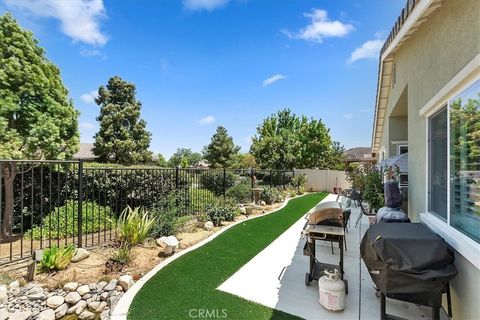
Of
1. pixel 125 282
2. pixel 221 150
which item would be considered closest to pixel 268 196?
pixel 125 282

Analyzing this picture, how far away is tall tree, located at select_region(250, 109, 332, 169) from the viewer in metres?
21.4

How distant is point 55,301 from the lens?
12.4ft

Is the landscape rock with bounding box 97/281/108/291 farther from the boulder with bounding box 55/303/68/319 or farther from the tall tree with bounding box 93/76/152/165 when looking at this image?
the tall tree with bounding box 93/76/152/165

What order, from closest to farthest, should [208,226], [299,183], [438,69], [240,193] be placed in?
[438,69] < [208,226] < [240,193] < [299,183]

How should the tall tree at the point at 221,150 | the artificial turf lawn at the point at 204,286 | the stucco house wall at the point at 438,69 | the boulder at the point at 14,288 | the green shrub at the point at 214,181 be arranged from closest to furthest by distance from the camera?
the stucco house wall at the point at 438,69
the artificial turf lawn at the point at 204,286
the boulder at the point at 14,288
the green shrub at the point at 214,181
the tall tree at the point at 221,150

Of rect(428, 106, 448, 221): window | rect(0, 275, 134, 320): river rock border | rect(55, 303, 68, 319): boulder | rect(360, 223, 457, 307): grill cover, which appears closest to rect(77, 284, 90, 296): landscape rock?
rect(0, 275, 134, 320): river rock border

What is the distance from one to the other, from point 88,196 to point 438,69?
31.7 feet

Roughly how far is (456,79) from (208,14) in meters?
8.97

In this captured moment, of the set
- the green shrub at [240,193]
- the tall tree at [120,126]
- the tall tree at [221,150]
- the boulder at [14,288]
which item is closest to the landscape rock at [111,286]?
the boulder at [14,288]

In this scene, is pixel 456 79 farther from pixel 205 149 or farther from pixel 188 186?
Answer: pixel 205 149

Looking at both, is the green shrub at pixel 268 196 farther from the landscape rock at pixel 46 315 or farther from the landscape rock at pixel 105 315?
the landscape rock at pixel 46 315

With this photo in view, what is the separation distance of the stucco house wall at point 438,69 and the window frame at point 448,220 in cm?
12

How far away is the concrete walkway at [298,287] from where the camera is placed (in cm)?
319

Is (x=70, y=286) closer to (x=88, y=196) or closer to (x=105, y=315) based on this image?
(x=105, y=315)
